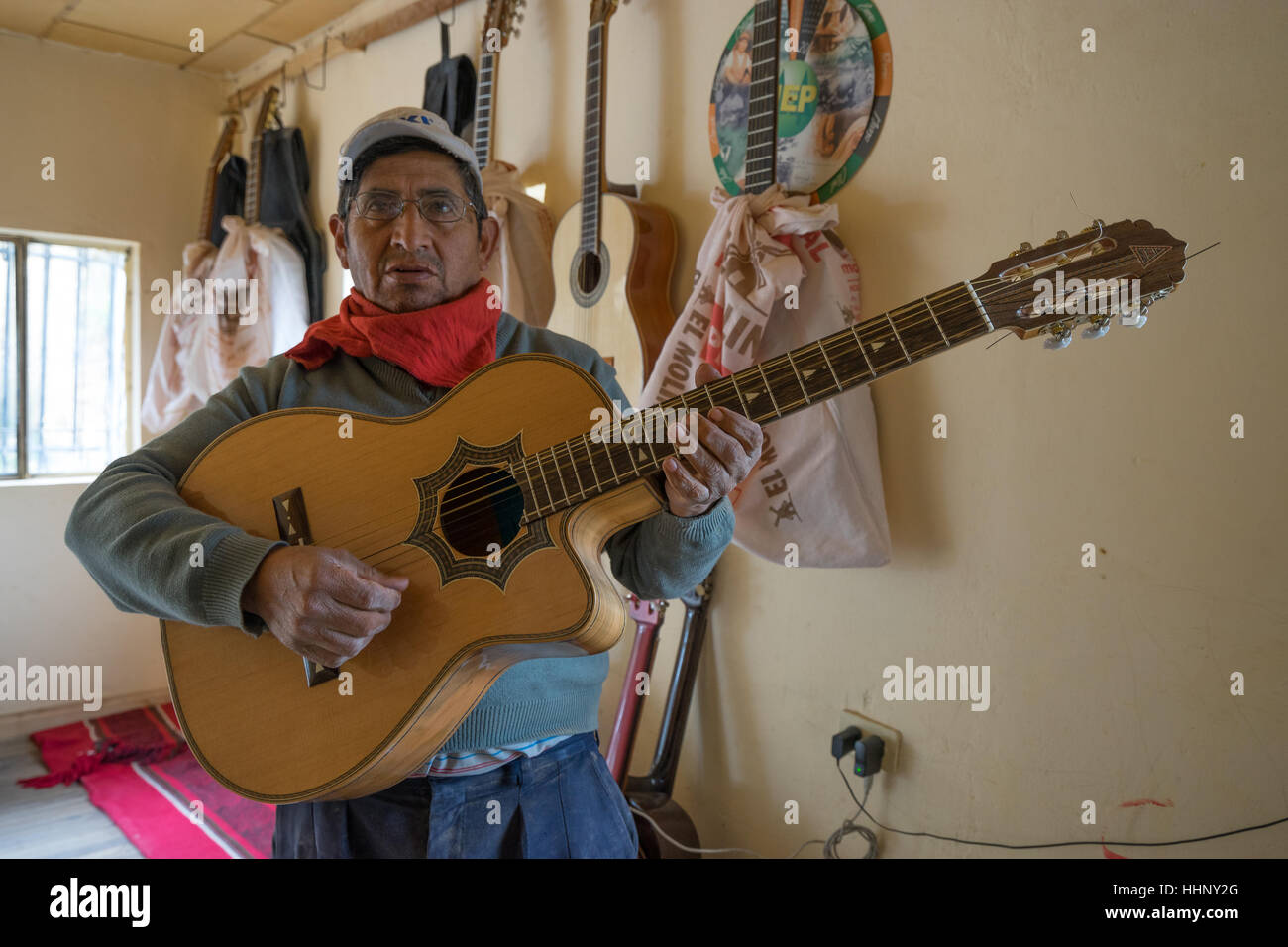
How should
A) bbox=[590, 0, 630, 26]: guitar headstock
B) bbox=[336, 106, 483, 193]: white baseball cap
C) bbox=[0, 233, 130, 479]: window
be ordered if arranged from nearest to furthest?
bbox=[336, 106, 483, 193]: white baseball cap
bbox=[590, 0, 630, 26]: guitar headstock
bbox=[0, 233, 130, 479]: window

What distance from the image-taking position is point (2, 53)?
3463 millimetres

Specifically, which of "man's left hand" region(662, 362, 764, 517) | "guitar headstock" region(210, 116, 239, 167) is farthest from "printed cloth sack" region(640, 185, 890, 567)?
"guitar headstock" region(210, 116, 239, 167)

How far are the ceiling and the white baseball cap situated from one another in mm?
2298

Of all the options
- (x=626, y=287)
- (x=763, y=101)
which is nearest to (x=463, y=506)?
(x=626, y=287)

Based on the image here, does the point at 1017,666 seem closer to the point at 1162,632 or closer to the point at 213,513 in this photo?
the point at 1162,632

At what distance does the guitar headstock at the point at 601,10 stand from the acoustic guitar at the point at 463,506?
59.4 inches

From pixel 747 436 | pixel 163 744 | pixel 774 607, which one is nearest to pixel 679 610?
pixel 774 607

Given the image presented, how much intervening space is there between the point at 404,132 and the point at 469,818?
3.20 ft

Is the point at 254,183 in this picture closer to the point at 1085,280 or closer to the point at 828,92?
the point at 828,92

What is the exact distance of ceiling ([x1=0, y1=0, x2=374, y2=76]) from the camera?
3193mm

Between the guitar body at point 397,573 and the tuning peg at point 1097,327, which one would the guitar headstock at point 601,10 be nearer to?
the guitar body at point 397,573

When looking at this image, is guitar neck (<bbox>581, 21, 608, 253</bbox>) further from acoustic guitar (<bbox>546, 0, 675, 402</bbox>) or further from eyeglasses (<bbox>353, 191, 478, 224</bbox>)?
eyeglasses (<bbox>353, 191, 478, 224</bbox>)

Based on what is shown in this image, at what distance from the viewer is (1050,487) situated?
157cm

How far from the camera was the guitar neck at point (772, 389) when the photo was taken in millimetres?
1000
